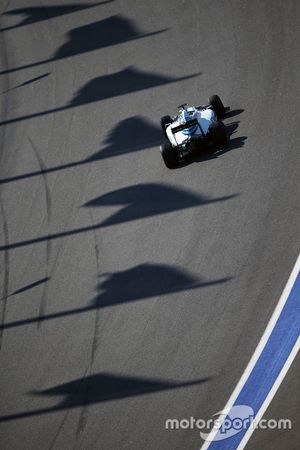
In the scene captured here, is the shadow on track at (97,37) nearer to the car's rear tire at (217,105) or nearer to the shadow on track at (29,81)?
the shadow on track at (29,81)

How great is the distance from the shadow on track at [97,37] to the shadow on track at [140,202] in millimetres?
7241

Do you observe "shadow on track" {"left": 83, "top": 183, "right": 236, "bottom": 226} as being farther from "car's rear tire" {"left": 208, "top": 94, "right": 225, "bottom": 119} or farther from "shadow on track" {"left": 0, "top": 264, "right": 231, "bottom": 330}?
"car's rear tire" {"left": 208, "top": 94, "right": 225, "bottom": 119}

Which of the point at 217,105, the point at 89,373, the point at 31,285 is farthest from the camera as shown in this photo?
the point at 217,105

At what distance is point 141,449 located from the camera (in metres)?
11.7

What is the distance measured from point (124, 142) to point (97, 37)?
20.1 feet

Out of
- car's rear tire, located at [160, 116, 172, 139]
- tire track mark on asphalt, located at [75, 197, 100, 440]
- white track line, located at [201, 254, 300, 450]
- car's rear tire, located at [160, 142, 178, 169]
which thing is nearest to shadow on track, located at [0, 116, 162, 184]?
car's rear tire, located at [160, 116, 172, 139]

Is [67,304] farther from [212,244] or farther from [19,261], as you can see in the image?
[212,244]

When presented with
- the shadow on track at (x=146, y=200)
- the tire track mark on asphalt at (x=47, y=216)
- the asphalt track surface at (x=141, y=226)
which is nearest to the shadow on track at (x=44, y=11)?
the asphalt track surface at (x=141, y=226)

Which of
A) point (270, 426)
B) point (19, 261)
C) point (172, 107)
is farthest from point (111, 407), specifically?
point (172, 107)

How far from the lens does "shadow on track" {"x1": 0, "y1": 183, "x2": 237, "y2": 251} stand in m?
15.9

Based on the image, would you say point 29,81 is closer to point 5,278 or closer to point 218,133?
point 218,133

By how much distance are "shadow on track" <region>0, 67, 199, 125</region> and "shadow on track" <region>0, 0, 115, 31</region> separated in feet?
15.7

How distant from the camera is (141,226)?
15789 mm

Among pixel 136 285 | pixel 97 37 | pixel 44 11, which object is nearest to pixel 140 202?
pixel 136 285
